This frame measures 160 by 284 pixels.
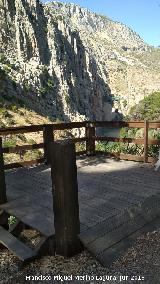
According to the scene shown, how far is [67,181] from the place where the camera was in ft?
15.4

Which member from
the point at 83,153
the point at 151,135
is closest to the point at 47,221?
the point at 83,153

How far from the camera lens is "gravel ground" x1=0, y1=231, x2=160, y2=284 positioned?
169 inches

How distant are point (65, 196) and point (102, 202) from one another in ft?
6.00

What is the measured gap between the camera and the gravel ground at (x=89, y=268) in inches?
169

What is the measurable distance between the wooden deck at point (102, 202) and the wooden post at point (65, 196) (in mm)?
216

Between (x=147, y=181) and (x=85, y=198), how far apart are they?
1889mm

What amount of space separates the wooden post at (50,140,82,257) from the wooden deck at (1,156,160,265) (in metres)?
0.22

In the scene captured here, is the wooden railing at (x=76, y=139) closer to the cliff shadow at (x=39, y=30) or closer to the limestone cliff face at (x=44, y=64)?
the limestone cliff face at (x=44, y=64)

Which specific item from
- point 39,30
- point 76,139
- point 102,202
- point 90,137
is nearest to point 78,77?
point 39,30

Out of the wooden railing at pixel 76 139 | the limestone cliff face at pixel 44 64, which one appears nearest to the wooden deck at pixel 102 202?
the wooden railing at pixel 76 139

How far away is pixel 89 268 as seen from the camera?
14.8 ft

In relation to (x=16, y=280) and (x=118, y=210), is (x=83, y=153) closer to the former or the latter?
(x=118, y=210)

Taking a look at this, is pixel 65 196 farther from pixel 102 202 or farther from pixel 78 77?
pixel 78 77

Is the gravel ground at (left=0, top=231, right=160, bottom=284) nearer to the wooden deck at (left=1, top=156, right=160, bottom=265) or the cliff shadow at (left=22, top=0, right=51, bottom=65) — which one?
the wooden deck at (left=1, top=156, right=160, bottom=265)
